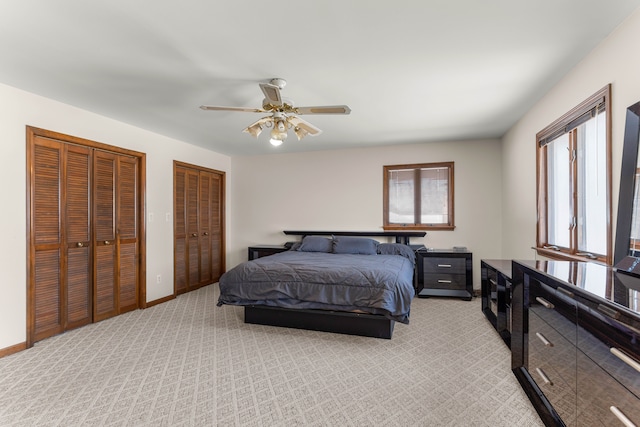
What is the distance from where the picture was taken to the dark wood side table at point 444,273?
14.8 feet

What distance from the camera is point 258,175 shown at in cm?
604

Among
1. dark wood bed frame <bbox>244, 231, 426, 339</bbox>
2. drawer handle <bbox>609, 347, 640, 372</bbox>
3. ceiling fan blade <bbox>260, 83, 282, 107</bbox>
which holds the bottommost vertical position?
dark wood bed frame <bbox>244, 231, 426, 339</bbox>

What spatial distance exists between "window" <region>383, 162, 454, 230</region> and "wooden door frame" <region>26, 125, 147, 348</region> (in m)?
3.72

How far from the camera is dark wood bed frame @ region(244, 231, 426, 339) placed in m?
3.10

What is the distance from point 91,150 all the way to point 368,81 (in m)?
3.25

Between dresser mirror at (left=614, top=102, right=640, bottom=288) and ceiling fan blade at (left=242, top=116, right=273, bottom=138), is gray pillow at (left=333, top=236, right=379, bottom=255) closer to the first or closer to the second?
ceiling fan blade at (left=242, top=116, right=273, bottom=138)

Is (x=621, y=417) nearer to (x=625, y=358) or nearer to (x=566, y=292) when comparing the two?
(x=625, y=358)

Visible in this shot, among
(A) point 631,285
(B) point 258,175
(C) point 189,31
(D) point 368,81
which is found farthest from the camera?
(B) point 258,175

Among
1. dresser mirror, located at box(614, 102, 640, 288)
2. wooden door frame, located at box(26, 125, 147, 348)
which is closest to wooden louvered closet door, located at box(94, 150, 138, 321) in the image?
wooden door frame, located at box(26, 125, 147, 348)

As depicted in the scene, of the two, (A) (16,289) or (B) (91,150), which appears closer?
(A) (16,289)

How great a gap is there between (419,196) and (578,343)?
12.7 ft

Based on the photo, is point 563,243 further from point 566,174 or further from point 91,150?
point 91,150

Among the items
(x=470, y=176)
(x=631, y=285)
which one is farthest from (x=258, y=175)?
(x=631, y=285)

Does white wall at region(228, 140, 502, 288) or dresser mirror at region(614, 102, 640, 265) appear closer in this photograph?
dresser mirror at region(614, 102, 640, 265)
